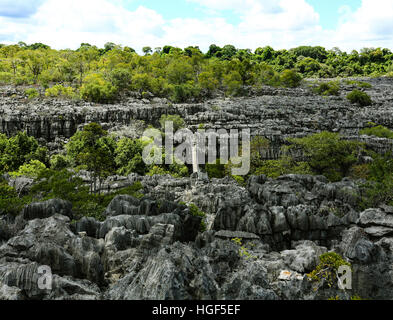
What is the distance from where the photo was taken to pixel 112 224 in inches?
801

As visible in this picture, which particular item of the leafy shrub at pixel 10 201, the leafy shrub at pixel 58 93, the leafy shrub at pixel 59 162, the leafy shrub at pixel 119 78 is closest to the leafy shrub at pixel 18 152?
the leafy shrub at pixel 59 162

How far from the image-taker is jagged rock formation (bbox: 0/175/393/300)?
44.4 feet

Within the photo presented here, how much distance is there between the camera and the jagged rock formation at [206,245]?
13523 millimetres

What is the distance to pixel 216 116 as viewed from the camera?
54.0 m

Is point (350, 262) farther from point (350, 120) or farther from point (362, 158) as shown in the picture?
point (350, 120)

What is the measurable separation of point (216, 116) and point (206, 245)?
35834 mm

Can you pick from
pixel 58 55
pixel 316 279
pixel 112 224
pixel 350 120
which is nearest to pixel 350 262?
pixel 316 279

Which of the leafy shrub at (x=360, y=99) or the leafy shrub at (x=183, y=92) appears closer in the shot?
the leafy shrub at (x=183, y=92)

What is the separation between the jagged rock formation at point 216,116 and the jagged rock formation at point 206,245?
673 inches

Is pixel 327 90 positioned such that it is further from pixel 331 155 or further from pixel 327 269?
pixel 327 269

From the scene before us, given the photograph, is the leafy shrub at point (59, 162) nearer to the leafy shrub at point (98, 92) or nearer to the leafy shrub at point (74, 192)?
the leafy shrub at point (74, 192)

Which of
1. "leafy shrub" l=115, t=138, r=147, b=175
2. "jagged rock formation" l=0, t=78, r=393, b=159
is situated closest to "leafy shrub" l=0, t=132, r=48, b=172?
"jagged rock formation" l=0, t=78, r=393, b=159

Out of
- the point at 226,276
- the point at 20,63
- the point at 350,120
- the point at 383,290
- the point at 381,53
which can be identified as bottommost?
the point at 383,290

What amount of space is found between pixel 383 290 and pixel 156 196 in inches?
679
